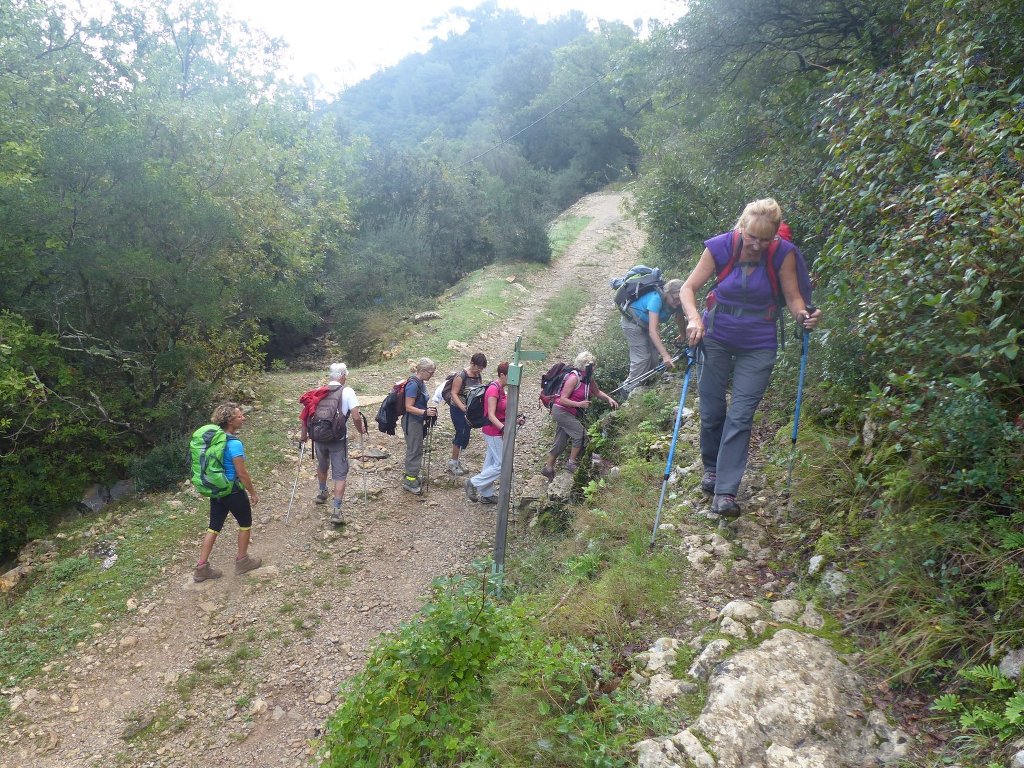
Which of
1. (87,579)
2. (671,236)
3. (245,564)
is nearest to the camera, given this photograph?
(245,564)

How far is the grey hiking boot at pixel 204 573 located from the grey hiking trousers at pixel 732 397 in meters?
5.60

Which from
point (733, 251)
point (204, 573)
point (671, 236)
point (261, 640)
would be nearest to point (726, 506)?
point (733, 251)

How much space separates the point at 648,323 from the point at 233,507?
5.40 metres

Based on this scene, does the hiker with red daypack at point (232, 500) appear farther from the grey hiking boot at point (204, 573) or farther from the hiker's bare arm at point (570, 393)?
the hiker's bare arm at point (570, 393)

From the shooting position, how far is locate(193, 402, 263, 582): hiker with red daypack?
6.31 metres

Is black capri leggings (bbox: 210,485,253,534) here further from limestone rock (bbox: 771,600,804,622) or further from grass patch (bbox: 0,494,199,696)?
limestone rock (bbox: 771,600,804,622)

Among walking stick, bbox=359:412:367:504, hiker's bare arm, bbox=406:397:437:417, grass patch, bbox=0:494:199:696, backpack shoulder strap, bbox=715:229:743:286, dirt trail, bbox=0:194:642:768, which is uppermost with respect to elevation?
backpack shoulder strap, bbox=715:229:743:286

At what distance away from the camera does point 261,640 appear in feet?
20.3

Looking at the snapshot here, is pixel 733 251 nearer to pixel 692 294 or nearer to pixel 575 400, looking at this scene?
pixel 692 294

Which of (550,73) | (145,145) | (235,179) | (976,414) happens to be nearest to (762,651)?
(976,414)

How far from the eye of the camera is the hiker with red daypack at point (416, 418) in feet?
27.0

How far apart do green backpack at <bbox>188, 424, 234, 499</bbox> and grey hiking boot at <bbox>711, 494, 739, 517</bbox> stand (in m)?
4.70

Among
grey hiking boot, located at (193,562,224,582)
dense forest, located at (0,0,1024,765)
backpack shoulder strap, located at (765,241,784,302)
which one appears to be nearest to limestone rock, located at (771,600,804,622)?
dense forest, located at (0,0,1024,765)

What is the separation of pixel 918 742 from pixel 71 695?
6.64 meters
